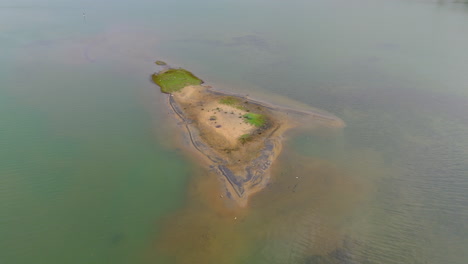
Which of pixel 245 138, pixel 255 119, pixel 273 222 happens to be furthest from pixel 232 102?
pixel 273 222

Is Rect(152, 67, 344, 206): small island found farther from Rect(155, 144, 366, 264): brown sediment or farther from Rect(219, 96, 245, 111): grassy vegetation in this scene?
Rect(155, 144, 366, 264): brown sediment

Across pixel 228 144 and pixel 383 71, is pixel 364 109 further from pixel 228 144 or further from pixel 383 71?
pixel 228 144

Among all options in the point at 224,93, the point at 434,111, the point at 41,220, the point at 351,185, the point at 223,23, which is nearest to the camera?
the point at 41,220

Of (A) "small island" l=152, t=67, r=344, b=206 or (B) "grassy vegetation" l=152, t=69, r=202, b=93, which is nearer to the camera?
(A) "small island" l=152, t=67, r=344, b=206

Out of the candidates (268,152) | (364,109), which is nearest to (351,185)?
(268,152)

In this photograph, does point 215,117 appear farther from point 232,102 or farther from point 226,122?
point 232,102

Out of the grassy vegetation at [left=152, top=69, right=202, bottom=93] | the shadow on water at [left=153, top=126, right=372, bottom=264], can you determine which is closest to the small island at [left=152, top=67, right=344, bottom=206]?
the grassy vegetation at [left=152, top=69, right=202, bottom=93]

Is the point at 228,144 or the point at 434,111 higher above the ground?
the point at 434,111
